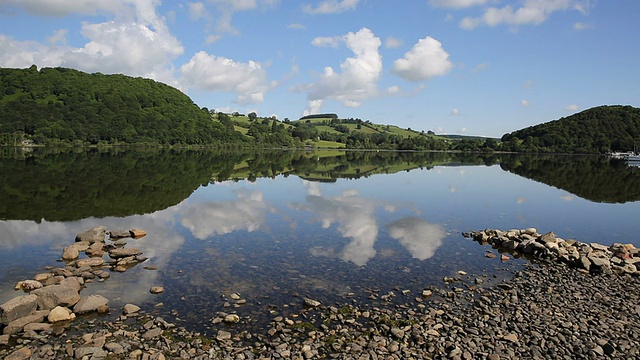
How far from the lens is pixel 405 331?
14.3 m

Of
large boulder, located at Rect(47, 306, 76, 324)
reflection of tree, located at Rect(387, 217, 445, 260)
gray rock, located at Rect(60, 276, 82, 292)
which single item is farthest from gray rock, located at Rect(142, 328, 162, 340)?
reflection of tree, located at Rect(387, 217, 445, 260)

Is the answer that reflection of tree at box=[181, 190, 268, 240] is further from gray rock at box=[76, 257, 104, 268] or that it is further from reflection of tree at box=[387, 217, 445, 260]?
reflection of tree at box=[387, 217, 445, 260]

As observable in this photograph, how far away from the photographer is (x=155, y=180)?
59219 millimetres

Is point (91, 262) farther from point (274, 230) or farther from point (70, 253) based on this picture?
point (274, 230)

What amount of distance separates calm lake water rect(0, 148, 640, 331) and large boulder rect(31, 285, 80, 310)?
158 centimetres

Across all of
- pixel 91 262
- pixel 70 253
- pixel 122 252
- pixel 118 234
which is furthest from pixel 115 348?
pixel 118 234

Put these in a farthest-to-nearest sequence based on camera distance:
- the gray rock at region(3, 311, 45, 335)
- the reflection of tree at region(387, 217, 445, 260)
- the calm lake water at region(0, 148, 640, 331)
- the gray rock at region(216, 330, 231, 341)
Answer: the reflection of tree at region(387, 217, 445, 260) → the calm lake water at region(0, 148, 640, 331) → the gray rock at region(3, 311, 45, 335) → the gray rock at region(216, 330, 231, 341)

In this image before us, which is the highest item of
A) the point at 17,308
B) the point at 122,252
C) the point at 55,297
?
the point at 17,308

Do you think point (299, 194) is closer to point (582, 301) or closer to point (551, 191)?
point (582, 301)

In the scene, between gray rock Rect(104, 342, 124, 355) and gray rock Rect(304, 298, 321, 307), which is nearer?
gray rock Rect(104, 342, 124, 355)

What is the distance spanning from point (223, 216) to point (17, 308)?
2112 centimetres

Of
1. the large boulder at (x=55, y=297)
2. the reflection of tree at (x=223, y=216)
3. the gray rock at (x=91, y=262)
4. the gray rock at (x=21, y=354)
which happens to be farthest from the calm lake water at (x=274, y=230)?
the gray rock at (x=21, y=354)

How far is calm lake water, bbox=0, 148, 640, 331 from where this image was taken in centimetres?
1838

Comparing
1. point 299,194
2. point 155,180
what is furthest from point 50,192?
point 299,194
